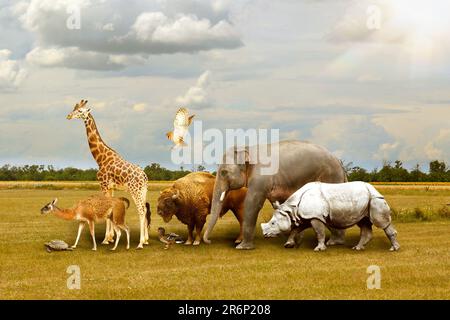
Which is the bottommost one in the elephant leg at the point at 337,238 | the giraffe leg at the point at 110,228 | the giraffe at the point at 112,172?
the elephant leg at the point at 337,238

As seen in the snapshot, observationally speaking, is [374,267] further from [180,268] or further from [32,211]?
[32,211]

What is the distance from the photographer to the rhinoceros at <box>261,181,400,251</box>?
1395cm

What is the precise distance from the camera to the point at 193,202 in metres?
14.7

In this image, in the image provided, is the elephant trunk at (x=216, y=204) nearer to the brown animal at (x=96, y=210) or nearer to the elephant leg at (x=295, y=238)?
the elephant leg at (x=295, y=238)

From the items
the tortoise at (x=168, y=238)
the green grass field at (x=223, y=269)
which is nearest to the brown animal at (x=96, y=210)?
the green grass field at (x=223, y=269)

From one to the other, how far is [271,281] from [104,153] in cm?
632

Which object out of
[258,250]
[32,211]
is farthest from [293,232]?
[32,211]

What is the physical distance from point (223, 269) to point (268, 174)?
3.42 metres

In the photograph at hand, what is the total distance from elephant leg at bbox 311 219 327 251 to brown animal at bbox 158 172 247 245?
220 cm

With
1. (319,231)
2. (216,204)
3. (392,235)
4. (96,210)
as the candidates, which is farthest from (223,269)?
(392,235)

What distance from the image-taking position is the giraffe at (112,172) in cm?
1453

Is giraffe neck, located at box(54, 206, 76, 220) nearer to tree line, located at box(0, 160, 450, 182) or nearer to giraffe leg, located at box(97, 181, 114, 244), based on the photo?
giraffe leg, located at box(97, 181, 114, 244)

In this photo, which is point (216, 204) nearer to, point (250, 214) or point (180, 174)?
point (250, 214)

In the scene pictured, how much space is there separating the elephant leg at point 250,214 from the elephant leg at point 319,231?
144 cm
